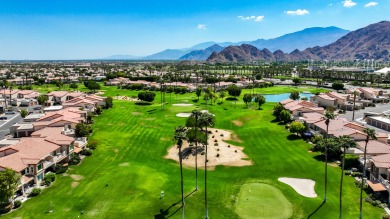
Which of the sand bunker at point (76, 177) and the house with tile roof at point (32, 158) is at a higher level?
the house with tile roof at point (32, 158)

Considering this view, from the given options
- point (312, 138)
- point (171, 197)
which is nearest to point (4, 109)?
point (171, 197)

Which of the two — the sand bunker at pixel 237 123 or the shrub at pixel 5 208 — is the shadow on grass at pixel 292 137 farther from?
the shrub at pixel 5 208

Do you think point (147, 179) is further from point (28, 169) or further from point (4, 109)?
point (4, 109)

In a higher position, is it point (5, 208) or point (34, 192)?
point (34, 192)

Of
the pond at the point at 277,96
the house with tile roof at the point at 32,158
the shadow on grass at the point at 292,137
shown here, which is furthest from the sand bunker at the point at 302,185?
the pond at the point at 277,96

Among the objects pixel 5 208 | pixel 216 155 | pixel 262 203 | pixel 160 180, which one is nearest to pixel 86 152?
pixel 160 180

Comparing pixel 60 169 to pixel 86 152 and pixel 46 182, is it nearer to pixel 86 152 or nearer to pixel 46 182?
pixel 46 182

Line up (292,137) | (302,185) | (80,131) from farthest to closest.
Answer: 1. (292,137)
2. (80,131)
3. (302,185)
